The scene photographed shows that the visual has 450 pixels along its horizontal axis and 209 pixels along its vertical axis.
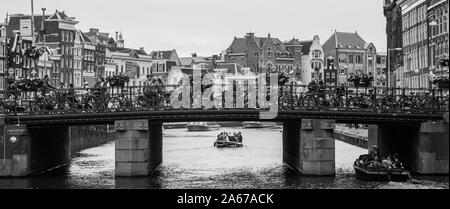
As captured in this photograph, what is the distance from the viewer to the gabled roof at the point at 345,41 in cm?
18662

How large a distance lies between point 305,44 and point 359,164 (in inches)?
5777

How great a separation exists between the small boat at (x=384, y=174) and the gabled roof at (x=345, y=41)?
452 feet

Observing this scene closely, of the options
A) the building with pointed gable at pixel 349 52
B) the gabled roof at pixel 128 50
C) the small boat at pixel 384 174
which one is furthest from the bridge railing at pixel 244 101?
the building with pointed gable at pixel 349 52

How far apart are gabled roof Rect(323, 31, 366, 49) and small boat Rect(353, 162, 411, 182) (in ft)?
452

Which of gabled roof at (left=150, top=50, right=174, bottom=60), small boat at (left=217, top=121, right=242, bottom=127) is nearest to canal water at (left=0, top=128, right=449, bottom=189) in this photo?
small boat at (left=217, top=121, right=242, bottom=127)

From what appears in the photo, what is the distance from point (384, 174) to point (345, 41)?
14062 cm

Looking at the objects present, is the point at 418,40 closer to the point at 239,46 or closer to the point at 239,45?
the point at 239,46

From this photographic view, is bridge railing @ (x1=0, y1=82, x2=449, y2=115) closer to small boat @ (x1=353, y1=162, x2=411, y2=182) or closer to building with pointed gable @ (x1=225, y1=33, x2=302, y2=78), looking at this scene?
small boat @ (x1=353, y1=162, x2=411, y2=182)

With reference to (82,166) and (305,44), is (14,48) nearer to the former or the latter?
(82,166)

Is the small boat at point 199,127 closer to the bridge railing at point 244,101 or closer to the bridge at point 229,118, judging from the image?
the bridge railing at point 244,101

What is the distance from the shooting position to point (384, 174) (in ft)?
162

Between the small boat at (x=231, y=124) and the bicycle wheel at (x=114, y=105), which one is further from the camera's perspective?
the small boat at (x=231, y=124)

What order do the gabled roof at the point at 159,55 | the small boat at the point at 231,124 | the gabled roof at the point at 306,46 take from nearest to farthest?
the small boat at the point at 231,124 → the gabled roof at the point at 306,46 → the gabled roof at the point at 159,55

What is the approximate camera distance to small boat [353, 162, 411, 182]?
159 ft
